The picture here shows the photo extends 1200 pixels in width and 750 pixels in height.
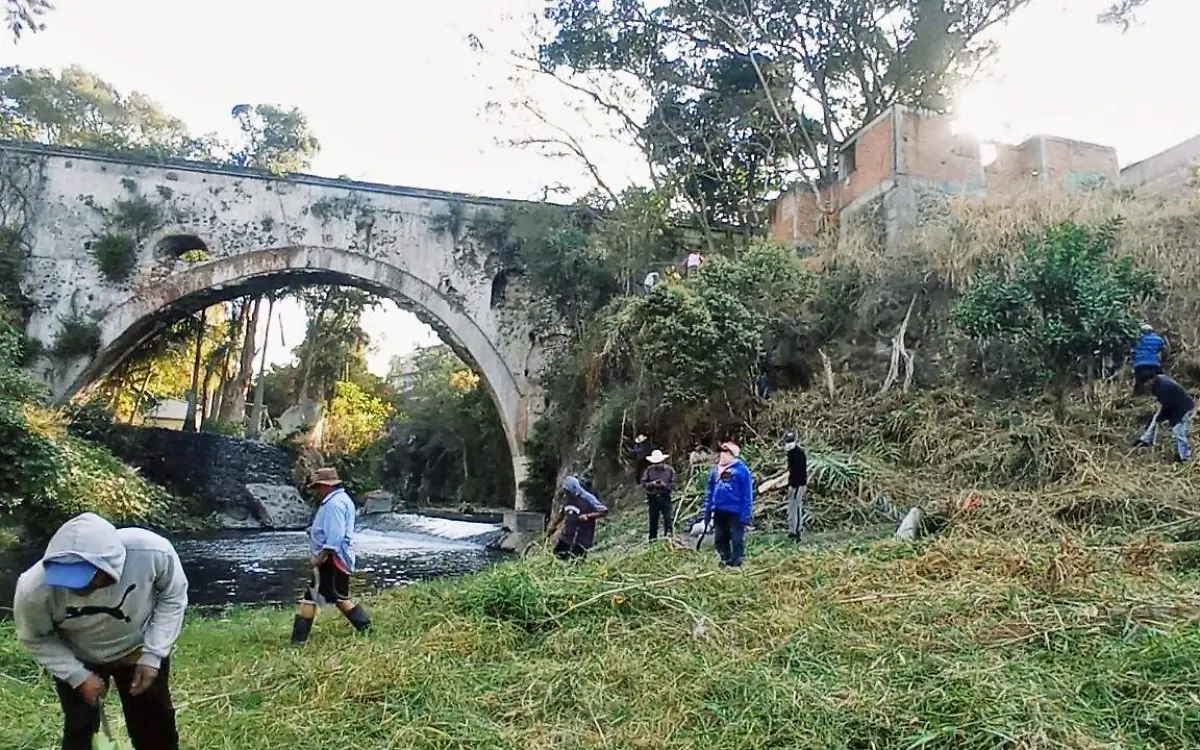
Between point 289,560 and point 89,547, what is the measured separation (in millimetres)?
11672

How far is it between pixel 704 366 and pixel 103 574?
9.84 meters

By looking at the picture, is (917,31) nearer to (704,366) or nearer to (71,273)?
(704,366)

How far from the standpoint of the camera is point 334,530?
19.0 ft

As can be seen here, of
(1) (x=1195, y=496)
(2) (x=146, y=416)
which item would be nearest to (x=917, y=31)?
(1) (x=1195, y=496)

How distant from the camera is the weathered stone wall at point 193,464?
2039cm

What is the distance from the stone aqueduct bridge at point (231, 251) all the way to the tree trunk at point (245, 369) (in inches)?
383

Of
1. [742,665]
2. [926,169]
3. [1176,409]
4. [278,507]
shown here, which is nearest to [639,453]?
[1176,409]

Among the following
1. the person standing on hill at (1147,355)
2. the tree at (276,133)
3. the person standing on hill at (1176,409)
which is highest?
the tree at (276,133)

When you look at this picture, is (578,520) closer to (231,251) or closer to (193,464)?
(231,251)

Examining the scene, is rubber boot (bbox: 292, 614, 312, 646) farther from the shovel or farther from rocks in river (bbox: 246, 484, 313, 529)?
rocks in river (bbox: 246, 484, 313, 529)

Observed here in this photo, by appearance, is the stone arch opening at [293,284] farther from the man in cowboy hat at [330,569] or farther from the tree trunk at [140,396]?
the man in cowboy hat at [330,569]

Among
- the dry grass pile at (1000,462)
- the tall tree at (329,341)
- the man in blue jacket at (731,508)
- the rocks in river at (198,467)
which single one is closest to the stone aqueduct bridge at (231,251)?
the rocks in river at (198,467)

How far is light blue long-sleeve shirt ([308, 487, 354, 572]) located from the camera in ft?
18.9

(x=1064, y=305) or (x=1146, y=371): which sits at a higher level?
(x=1064, y=305)
